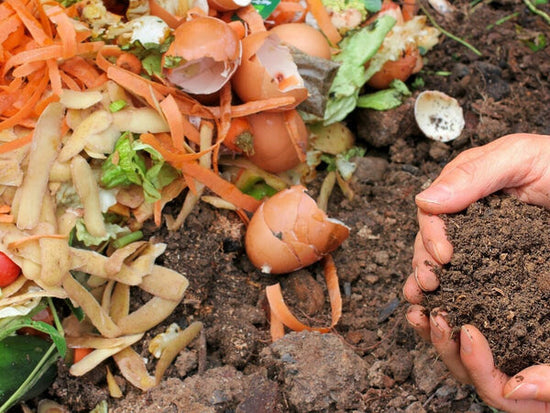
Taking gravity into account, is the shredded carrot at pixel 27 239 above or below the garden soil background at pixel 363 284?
above

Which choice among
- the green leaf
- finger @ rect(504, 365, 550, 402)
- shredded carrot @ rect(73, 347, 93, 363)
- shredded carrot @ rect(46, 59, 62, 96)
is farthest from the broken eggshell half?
finger @ rect(504, 365, 550, 402)

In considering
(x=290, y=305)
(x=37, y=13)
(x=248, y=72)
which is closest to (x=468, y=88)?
(x=248, y=72)

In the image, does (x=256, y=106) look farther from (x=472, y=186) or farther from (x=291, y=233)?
(x=472, y=186)

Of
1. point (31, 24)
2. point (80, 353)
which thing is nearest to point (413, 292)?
point (80, 353)

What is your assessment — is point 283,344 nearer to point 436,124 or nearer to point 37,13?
point 436,124

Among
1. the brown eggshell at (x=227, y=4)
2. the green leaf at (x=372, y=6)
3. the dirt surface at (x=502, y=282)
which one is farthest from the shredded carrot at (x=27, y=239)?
the green leaf at (x=372, y=6)

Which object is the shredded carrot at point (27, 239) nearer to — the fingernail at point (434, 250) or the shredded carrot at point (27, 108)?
the shredded carrot at point (27, 108)
